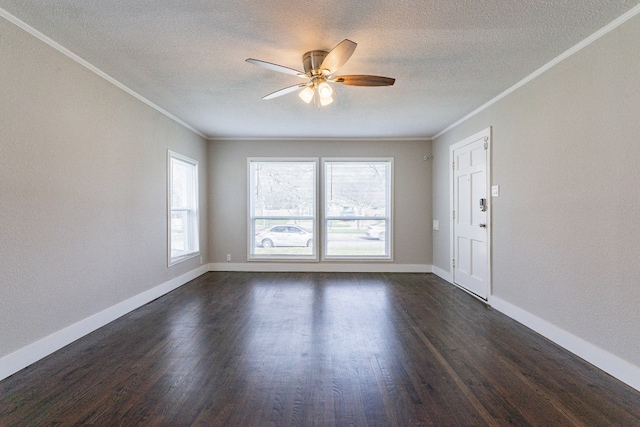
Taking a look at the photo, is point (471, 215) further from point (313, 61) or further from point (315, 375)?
point (315, 375)

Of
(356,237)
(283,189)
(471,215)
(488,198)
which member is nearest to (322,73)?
(488,198)

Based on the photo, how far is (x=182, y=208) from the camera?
495 cm

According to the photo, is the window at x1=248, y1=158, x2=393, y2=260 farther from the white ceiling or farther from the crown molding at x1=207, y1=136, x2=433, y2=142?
the white ceiling

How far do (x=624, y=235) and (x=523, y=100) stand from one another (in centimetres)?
167

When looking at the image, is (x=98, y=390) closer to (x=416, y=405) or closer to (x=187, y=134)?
(x=416, y=405)

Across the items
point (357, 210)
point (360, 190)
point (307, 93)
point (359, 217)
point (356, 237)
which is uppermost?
point (307, 93)

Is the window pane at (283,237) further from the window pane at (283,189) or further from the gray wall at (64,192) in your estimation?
the gray wall at (64,192)

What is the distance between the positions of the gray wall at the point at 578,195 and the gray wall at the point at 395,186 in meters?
2.12

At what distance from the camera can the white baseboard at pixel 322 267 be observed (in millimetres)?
5730

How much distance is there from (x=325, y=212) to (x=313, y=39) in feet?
11.8

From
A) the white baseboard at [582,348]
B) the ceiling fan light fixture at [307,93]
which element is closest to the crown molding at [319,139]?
the ceiling fan light fixture at [307,93]

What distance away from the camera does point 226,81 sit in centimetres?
320

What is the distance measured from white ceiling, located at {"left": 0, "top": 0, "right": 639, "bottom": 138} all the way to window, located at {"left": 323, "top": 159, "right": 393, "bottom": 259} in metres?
2.04

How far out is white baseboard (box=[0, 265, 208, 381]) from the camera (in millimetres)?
2195
